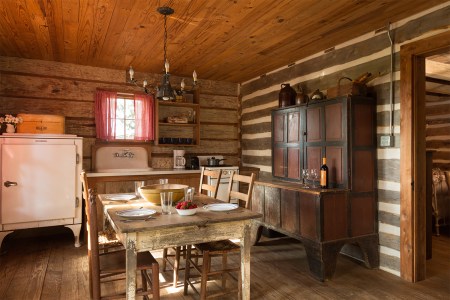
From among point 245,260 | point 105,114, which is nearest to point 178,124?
point 105,114

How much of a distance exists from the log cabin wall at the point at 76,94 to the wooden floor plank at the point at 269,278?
5.49 ft

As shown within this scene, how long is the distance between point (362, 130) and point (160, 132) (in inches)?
131

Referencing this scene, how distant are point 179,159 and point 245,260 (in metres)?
3.17

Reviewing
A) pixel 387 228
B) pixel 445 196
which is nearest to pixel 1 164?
pixel 387 228

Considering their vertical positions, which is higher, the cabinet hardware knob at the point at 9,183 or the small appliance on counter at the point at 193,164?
the small appliance on counter at the point at 193,164

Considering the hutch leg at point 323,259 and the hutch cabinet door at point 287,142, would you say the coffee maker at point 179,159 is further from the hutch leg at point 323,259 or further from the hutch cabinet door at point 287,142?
the hutch leg at point 323,259

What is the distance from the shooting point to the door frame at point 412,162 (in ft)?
9.61

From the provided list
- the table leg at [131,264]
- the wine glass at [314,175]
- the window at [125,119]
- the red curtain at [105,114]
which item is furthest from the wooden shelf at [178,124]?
the table leg at [131,264]

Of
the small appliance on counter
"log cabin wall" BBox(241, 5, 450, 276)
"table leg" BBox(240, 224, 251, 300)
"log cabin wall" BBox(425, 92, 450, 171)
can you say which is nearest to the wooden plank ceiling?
"log cabin wall" BBox(241, 5, 450, 276)

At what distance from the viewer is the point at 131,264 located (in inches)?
76.4

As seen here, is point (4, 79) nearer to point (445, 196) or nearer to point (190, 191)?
point (190, 191)

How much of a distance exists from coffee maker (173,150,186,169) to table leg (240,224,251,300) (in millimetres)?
3093

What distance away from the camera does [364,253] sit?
3.27 metres

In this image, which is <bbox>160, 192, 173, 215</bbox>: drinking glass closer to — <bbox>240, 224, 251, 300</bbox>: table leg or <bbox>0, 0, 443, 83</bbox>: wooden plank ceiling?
<bbox>240, 224, 251, 300</bbox>: table leg
